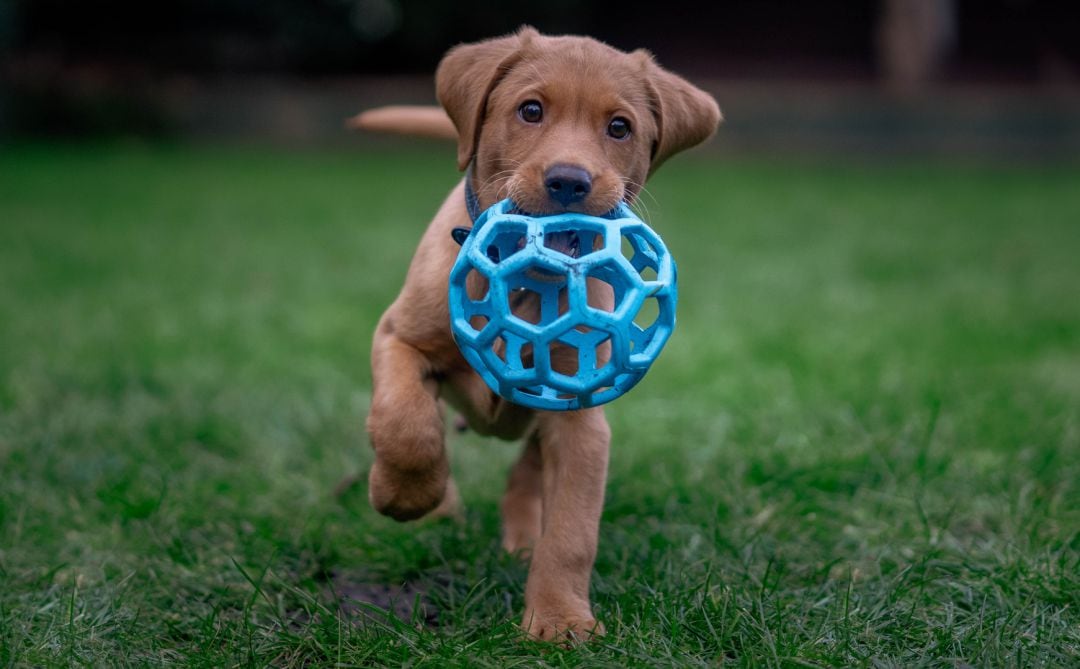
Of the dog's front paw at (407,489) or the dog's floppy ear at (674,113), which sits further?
the dog's floppy ear at (674,113)

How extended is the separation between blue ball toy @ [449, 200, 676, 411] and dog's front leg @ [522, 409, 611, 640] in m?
0.20

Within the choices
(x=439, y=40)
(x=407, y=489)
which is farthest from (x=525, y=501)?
(x=439, y=40)

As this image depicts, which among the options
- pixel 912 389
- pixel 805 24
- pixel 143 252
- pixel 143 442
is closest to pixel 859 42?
pixel 805 24

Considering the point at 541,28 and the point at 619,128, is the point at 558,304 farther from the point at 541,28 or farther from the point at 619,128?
the point at 541,28

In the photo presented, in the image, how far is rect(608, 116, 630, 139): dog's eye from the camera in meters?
2.91

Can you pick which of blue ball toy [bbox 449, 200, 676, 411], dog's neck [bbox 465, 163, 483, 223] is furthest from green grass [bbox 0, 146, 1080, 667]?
dog's neck [bbox 465, 163, 483, 223]

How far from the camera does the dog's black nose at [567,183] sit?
2625 millimetres

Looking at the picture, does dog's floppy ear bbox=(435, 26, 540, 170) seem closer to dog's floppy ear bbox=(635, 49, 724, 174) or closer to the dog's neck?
the dog's neck

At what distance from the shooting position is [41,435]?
4008 mm

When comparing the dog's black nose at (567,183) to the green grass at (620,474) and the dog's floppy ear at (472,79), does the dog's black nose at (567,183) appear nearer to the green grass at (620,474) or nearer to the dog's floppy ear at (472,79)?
the dog's floppy ear at (472,79)

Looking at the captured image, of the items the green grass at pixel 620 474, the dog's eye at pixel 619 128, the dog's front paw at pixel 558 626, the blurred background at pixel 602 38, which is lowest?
the blurred background at pixel 602 38

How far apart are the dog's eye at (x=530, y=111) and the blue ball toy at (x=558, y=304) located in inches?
12.9

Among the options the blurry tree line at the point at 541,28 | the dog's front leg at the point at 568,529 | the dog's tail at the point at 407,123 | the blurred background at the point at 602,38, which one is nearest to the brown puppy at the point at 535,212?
the dog's front leg at the point at 568,529

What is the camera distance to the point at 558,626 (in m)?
2.59
